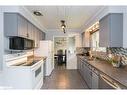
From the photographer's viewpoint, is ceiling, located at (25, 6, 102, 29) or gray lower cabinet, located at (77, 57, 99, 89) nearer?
gray lower cabinet, located at (77, 57, 99, 89)

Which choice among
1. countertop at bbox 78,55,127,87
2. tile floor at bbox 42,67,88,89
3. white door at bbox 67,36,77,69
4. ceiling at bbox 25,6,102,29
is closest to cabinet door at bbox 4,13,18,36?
A: ceiling at bbox 25,6,102,29

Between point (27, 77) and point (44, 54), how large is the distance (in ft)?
13.0

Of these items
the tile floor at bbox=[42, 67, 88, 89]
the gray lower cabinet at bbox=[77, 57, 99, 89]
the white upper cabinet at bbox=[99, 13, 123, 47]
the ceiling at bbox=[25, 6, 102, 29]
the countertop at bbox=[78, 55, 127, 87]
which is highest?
the ceiling at bbox=[25, 6, 102, 29]

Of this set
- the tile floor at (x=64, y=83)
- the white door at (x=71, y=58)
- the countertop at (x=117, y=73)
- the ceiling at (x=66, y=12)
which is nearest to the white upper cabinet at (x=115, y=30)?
the countertop at (x=117, y=73)

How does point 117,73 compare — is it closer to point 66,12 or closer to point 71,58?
point 66,12

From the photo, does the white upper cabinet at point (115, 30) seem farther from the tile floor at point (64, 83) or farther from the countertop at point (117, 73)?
the tile floor at point (64, 83)

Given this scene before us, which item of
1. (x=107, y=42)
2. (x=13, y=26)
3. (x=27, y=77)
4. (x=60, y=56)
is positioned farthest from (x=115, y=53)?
(x=60, y=56)

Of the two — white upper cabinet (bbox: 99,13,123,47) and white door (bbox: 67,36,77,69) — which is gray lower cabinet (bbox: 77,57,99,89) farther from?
white door (bbox: 67,36,77,69)

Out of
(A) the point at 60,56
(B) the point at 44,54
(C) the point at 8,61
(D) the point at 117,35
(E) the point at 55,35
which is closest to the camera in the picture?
(D) the point at 117,35

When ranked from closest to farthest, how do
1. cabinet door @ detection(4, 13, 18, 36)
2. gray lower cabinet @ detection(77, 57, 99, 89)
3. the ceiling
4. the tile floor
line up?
cabinet door @ detection(4, 13, 18, 36) → gray lower cabinet @ detection(77, 57, 99, 89) → the ceiling → the tile floor

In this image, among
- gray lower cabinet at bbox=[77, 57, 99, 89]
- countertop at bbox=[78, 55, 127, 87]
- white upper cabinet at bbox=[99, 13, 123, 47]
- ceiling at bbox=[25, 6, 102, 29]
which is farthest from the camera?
ceiling at bbox=[25, 6, 102, 29]

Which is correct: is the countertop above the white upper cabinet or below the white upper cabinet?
below

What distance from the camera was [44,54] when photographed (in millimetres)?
7992
